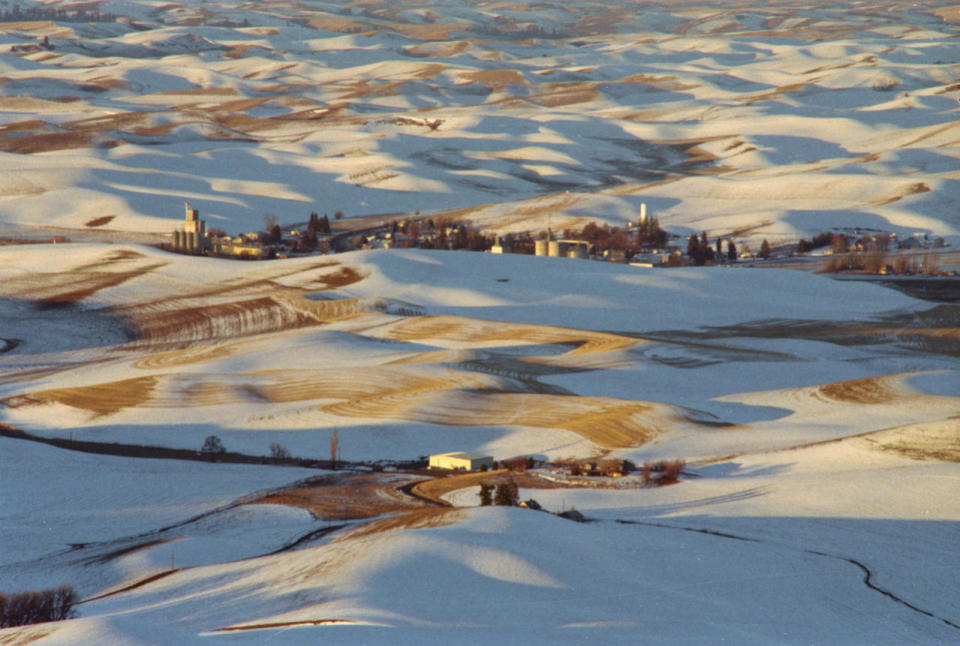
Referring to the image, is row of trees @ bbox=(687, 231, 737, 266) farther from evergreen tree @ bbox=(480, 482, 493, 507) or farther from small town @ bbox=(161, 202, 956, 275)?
evergreen tree @ bbox=(480, 482, 493, 507)

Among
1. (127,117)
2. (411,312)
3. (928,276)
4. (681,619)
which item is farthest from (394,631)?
(127,117)

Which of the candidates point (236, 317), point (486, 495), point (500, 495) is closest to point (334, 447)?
point (486, 495)

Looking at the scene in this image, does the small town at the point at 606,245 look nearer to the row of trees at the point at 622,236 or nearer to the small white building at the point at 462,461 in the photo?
the row of trees at the point at 622,236

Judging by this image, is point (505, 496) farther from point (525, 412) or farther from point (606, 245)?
point (606, 245)

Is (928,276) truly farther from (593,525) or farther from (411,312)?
(593,525)

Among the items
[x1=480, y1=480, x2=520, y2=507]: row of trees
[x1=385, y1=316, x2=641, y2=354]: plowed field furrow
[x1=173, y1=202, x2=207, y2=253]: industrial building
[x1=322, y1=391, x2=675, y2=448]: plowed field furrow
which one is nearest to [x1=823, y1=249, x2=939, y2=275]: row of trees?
[x1=385, y1=316, x2=641, y2=354]: plowed field furrow

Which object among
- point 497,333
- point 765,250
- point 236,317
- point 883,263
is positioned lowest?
point 236,317
